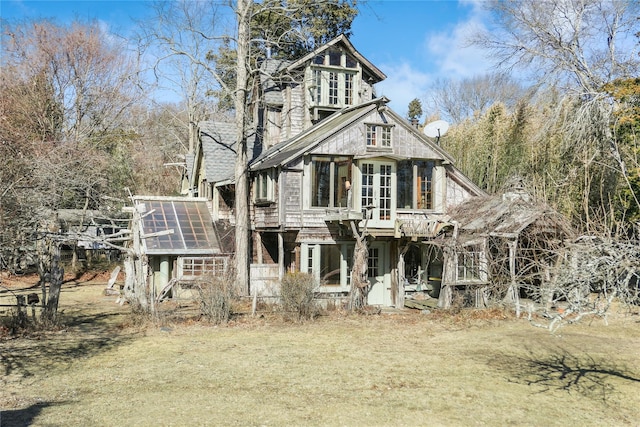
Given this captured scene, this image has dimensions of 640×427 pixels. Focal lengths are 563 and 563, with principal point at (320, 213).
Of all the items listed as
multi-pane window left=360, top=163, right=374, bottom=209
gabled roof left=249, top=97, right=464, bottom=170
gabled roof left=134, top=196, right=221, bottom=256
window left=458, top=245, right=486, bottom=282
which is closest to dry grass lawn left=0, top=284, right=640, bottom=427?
window left=458, top=245, right=486, bottom=282

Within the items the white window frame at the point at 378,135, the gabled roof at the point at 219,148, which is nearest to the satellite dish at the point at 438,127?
the white window frame at the point at 378,135

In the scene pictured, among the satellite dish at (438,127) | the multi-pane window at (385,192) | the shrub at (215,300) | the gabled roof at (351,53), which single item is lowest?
the shrub at (215,300)

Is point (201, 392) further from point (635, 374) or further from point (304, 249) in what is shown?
point (304, 249)

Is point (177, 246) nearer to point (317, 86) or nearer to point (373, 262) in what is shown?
point (373, 262)

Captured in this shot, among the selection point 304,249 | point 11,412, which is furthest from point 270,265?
point 11,412

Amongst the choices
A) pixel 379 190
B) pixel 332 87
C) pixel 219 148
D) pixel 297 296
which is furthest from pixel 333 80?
pixel 297 296

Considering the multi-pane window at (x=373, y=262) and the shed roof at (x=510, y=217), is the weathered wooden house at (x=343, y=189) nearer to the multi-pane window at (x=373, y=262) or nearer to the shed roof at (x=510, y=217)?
the multi-pane window at (x=373, y=262)

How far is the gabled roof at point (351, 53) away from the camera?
23.2 m

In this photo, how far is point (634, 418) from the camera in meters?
8.88

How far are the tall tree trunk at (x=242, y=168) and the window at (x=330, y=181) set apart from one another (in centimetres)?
298

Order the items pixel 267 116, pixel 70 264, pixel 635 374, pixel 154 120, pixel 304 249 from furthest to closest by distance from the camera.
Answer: pixel 154 120 < pixel 70 264 < pixel 267 116 < pixel 304 249 < pixel 635 374

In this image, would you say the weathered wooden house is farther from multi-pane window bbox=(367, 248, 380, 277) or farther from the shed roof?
the shed roof

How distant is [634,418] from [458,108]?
144 ft

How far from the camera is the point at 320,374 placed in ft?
36.4
